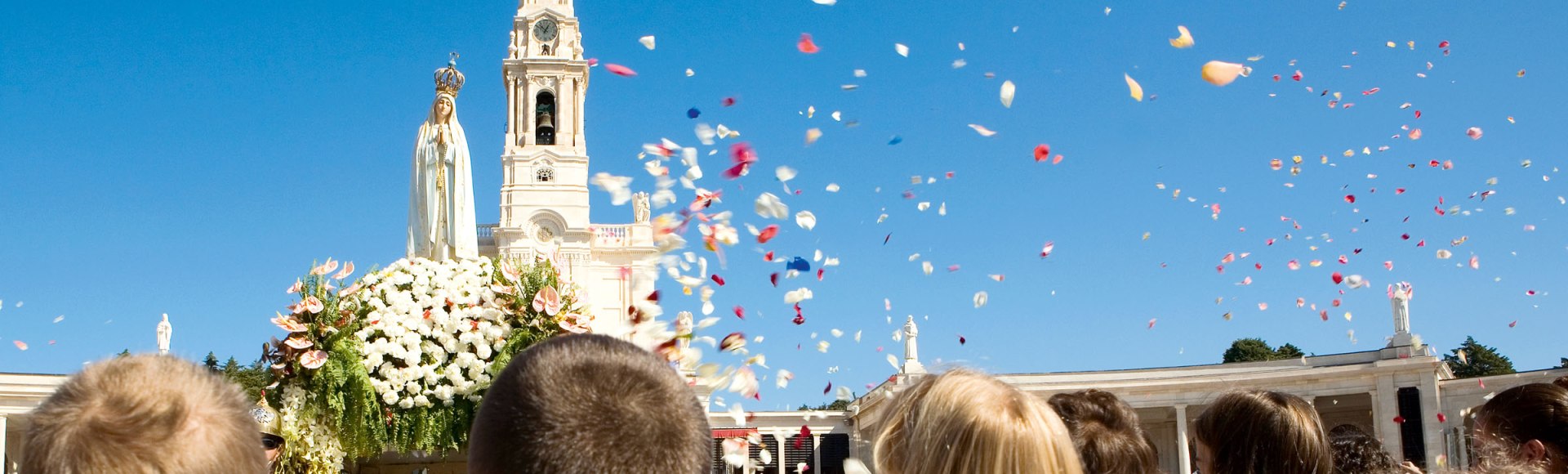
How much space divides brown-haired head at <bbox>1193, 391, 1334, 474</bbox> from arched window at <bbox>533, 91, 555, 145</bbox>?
62052 mm

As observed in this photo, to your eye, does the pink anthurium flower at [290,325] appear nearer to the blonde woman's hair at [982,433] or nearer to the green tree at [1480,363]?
the blonde woman's hair at [982,433]

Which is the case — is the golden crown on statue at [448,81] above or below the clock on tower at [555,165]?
below

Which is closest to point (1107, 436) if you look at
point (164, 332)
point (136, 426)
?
point (136, 426)

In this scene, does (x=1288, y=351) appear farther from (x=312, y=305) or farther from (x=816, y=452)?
(x=312, y=305)

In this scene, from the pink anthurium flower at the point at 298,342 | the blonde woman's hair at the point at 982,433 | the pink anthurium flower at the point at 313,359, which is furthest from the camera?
the pink anthurium flower at the point at 298,342

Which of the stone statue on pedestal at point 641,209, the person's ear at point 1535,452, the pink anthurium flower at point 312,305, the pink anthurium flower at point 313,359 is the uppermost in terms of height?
the stone statue on pedestal at point 641,209

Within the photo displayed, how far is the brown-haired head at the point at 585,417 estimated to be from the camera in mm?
2658

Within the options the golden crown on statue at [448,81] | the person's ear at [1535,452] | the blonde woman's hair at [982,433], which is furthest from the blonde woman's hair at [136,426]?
the golden crown on statue at [448,81]

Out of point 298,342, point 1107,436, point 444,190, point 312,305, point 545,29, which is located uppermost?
point 545,29

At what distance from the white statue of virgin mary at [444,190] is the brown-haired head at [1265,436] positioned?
12329 mm

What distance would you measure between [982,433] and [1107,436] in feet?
6.62

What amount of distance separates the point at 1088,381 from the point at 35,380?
4141 centimetres

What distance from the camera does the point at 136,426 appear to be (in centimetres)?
252

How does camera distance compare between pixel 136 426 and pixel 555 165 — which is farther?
pixel 555 165
